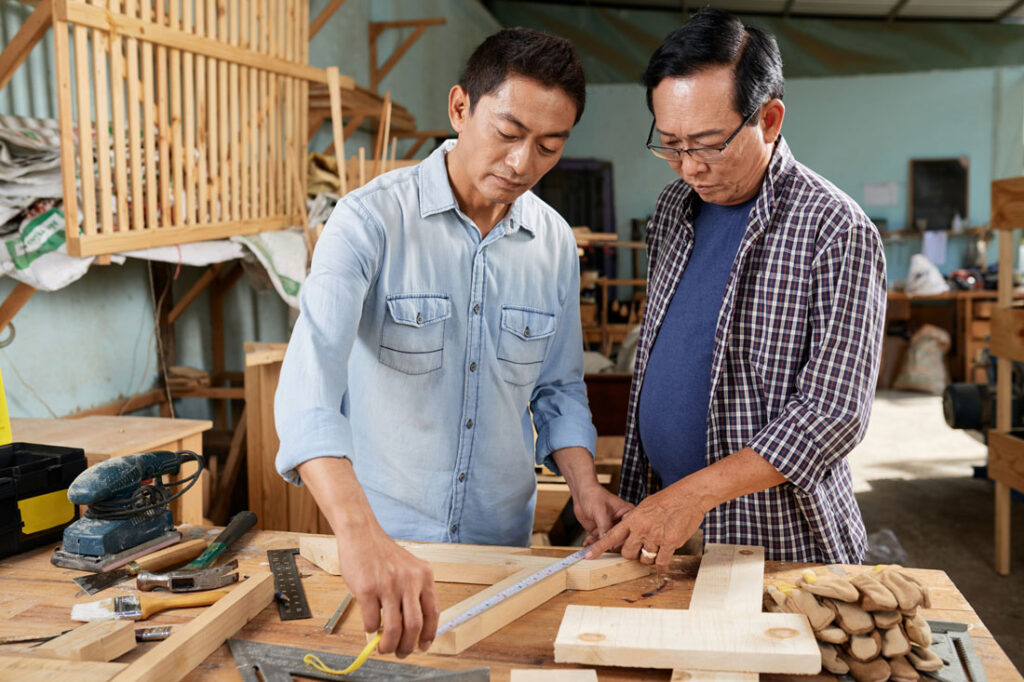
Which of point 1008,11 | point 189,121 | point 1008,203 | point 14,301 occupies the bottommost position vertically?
point 14,301

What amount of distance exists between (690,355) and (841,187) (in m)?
10.3

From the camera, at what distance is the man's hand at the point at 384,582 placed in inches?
45.7

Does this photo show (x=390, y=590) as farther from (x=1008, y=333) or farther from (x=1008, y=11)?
(x=1008, y=11)

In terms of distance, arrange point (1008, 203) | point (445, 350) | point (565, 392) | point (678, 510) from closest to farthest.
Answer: point (678, 510) → point (445, 350) → point (565, 392) → point (1008, 203)

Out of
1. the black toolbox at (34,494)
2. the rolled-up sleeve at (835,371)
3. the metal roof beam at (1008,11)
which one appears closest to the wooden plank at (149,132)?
the black toolbox at (34,494)

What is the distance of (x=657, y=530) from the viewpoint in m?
1.62

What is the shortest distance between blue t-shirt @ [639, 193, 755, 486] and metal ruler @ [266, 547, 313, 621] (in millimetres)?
888

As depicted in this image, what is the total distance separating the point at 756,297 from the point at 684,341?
22 cm

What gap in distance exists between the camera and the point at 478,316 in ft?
5.73

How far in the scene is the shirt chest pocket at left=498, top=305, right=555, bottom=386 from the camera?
70.4 inches

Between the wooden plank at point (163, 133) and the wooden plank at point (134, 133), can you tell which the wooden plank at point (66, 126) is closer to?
the wooden plank at point (134, 133)

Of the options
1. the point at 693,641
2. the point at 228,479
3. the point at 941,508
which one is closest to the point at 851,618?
the point at 693,641

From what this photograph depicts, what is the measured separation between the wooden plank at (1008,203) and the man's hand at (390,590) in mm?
3785

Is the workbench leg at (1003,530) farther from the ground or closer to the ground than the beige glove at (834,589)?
closer to the ground
